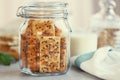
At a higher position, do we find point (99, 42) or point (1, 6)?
point (1, 6)

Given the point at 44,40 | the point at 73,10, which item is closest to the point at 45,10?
the point at 44,40

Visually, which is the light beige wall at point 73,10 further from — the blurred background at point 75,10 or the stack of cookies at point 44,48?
the stack of cookies at point 44,48

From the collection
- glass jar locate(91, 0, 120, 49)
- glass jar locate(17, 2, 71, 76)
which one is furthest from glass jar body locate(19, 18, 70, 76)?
glass jar locate(91, 0, 120, 49)

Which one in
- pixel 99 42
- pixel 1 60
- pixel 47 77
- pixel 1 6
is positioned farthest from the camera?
pixel 1 6

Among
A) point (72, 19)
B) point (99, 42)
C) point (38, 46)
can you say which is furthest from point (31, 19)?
point (72, 19)

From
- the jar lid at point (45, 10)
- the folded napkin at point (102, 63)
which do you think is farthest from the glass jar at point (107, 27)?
the jar lid at point (45, 10)

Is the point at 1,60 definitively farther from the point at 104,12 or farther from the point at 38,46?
the point at 104,12
